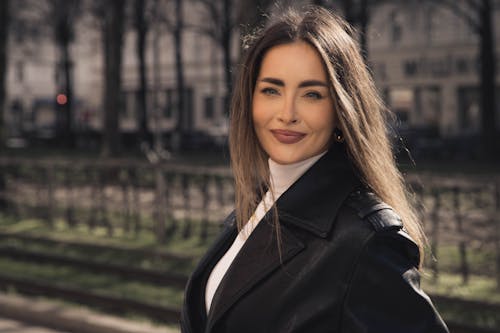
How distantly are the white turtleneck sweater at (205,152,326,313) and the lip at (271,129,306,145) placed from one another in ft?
0.20

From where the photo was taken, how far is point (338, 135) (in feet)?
6.08

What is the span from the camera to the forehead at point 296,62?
5.86 ft

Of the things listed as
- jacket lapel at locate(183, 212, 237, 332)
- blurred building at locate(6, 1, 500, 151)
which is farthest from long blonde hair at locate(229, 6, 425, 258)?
blurred building at locate(6, 1, 500, 151)

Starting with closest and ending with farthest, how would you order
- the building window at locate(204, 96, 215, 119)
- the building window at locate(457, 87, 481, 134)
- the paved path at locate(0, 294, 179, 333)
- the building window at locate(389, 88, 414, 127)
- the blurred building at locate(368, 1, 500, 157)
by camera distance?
1. the paved path at locate(0, 294, 179, 333)
2. the blurred building at locate(368, 1, 500, 157)
3. the building window at locate(457, 87, 481, 134)
4. the building window at locate(389, 88, 414, 127)
5. the building window at locate(204, 96, 215, 119)

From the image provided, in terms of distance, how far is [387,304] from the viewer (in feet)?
5.09

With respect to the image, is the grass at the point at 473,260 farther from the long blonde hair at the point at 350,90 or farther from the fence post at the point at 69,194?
the long blonde hair at the point at 350,90

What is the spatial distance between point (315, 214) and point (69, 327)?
19.6 feet

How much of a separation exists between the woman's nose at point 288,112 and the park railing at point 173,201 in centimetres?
556

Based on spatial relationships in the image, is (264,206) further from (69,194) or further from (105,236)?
(69,194)

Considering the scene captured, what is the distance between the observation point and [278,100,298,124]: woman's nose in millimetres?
1829

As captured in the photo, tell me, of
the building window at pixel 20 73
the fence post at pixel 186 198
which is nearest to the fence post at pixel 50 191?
the fence post at pixel 186 198

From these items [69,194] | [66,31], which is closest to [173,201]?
[69,194]

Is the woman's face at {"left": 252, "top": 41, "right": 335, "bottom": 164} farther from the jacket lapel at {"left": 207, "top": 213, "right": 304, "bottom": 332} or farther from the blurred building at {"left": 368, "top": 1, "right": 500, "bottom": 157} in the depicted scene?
the blurred building at {"left": 368, "top": 1, "right": 500, "bottom": 157}

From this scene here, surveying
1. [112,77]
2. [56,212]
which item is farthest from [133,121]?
[56,212]
